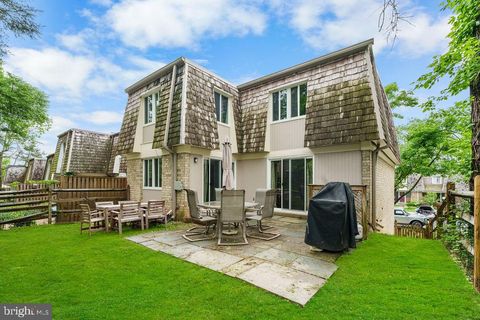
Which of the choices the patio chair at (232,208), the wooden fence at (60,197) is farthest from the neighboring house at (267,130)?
the patio chair at (232,208)

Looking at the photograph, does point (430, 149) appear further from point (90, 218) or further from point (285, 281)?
point (90, 218)

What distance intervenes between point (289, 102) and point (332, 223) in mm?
6324

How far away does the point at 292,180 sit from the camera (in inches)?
378

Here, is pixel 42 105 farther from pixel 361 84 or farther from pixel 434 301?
pixel 434 301

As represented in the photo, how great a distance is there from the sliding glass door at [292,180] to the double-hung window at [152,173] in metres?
4.99

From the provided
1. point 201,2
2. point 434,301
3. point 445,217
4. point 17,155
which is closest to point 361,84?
point 445,217

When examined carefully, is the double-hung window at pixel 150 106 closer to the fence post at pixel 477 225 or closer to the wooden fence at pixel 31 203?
the wooden fence at pixel 31 203

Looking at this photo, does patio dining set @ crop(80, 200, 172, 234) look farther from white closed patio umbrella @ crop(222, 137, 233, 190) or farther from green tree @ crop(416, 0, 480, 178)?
green tree @ crop(416, 0, 480, 178)

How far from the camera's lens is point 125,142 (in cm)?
1096

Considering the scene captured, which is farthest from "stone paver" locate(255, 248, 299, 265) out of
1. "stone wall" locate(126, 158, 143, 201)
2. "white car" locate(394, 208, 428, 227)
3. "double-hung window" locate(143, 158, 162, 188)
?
"white car" locate(394, 208, 428, 227)

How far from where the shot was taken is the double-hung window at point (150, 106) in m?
10.4

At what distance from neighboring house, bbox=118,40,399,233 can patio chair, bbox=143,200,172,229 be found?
36.4 inches

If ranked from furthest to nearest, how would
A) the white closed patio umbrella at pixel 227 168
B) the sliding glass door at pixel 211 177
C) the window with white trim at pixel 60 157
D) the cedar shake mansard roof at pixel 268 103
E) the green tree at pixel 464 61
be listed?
the window with white trim at pixel 60 157 → the sliding glass door at pixel 211 177 → the cedar shake mansard roof at pixel 268 103 → the white closed patio umbrella at pixel 227 168 → the green tree at pixel 464 61

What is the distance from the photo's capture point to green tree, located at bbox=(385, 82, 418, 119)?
1686cm
